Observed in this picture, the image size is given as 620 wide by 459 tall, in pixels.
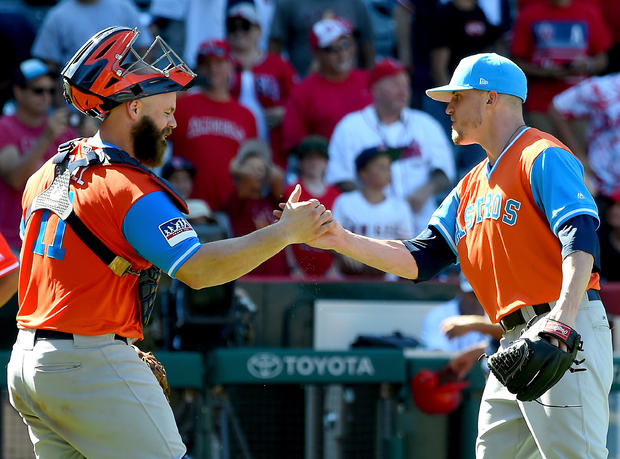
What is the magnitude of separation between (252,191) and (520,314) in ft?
14.4

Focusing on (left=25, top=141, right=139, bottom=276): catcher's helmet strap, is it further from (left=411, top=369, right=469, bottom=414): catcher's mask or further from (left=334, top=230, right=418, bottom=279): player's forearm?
(left=411, top=369, right=469, bottom=414): catcher's mask

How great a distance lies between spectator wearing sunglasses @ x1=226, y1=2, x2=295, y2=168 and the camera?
962cm

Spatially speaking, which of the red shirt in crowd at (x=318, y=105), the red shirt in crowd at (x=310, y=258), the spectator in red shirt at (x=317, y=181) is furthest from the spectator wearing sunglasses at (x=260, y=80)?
the red shirt in crowd at (x=310, y=258)

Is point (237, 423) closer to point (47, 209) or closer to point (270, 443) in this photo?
point (270, 443)

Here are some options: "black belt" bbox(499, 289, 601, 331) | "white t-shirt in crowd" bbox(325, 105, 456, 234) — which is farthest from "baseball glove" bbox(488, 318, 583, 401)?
"white t-shirt in crowd" bbox(325, 105, 456, 234)

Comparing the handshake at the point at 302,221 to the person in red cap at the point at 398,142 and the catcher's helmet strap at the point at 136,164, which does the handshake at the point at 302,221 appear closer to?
the catcher's helmet strap at the point at 136,164

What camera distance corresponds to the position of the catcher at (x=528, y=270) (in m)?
3.85

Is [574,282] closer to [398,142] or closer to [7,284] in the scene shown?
[7,284]

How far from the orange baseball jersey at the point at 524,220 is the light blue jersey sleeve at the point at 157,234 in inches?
49.0

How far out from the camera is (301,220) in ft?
13.0

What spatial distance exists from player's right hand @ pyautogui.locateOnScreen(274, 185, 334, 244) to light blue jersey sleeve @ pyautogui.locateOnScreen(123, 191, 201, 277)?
1.33 feet

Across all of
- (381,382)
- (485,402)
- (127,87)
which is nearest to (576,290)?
(485,402)

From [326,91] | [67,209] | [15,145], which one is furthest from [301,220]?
[326,91]

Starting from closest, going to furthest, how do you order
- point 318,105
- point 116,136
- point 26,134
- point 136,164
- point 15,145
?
point 136,164 → point 116,136 → point 15,145 → point 26,134 → point 318,105
